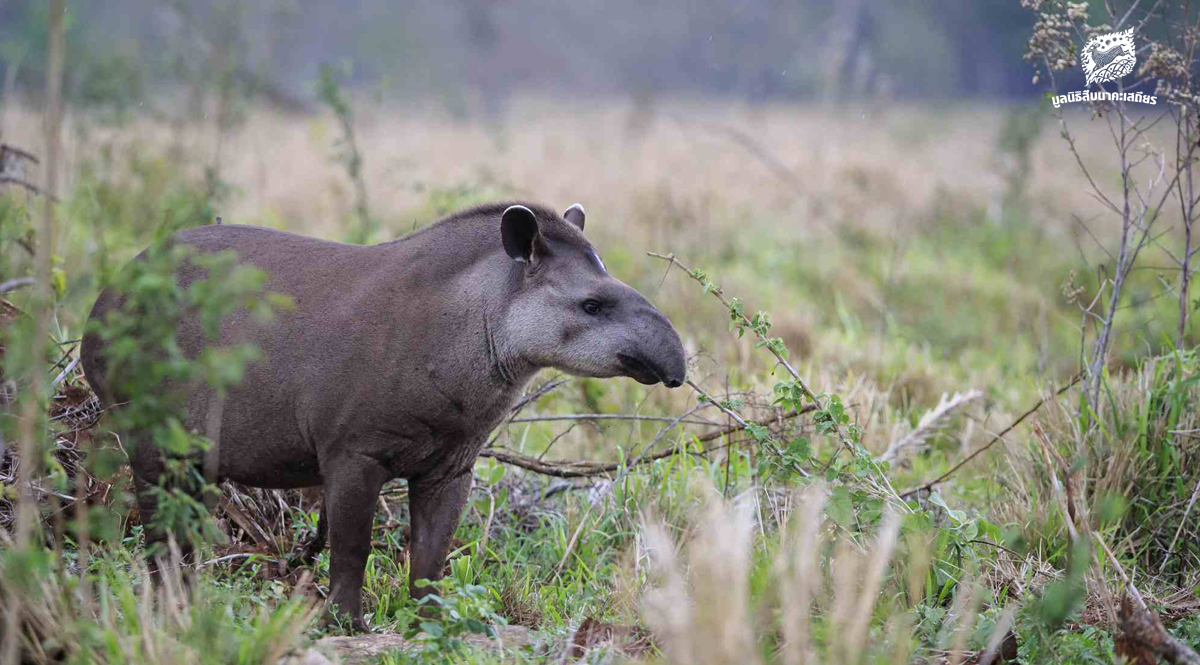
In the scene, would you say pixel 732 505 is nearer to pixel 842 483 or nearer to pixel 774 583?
pixel 842 483

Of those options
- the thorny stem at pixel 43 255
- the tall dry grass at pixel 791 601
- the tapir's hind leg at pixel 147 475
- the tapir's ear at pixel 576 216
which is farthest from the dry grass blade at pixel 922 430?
the thorny stem at pixel 43 255

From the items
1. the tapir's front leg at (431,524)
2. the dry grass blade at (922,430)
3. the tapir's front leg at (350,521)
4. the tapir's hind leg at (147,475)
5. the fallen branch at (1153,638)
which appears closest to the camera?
the fallen branch at (1153,638)

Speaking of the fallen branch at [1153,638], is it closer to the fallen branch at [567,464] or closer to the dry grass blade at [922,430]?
the fallen branch at [567,464]

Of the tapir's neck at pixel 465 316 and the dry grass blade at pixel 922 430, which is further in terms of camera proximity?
the dry grass blade at pixel 922 430

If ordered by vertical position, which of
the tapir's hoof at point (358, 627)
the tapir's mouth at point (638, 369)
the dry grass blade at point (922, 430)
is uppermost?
the tapir's mouth at point (638, 369)

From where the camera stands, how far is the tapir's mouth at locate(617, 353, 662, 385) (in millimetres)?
4098

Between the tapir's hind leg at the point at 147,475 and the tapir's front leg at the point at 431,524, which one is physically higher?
the tapir's hind leg at the point at 147,475

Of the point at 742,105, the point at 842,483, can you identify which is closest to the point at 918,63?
the point at 742,105

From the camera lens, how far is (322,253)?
4.43m

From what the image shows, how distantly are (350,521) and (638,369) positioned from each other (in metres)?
1.17

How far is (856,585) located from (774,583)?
501 mm

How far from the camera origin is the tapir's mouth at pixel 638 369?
13.4 feet

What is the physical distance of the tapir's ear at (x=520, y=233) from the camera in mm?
4098

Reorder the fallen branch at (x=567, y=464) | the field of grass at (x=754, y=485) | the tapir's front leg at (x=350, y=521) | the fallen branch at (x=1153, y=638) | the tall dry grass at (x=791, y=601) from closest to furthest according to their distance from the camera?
1. the tall dry grass at (x=791, y=601)
2. the field of grass at (x=754, y=485)
3. the fallen branch at (x=1153, y=638)
4. the tapir's front leg at (x=350, y=521)
5. the fallen branch at (x=567, y=464)
